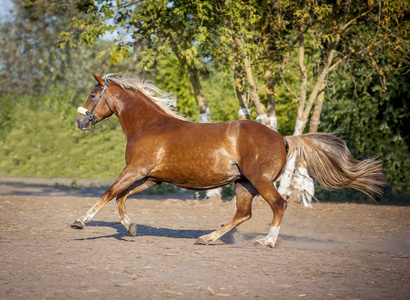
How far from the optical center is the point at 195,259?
569 centimetres

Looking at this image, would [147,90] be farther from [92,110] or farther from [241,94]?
[241,94]

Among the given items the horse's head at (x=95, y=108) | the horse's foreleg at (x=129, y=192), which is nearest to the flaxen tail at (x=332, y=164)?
the horse's foreleg at (x=129, y=192)

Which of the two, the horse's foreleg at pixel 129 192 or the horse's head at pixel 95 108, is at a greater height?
the horse's head at pixel 95 108

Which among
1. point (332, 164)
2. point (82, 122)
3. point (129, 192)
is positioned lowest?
point (129, 192)

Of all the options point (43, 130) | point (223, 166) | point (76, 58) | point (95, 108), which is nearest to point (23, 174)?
point (43, 130)

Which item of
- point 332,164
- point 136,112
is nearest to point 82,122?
point 136,112

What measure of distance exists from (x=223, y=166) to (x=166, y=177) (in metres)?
0.85

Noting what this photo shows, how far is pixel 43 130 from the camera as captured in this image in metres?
26.4

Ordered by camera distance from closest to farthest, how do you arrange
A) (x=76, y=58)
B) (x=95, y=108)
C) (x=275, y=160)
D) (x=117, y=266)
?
(x=117, y=266)
(x=275, y=160)
(x=95, y=108)
(x=76, y=58)

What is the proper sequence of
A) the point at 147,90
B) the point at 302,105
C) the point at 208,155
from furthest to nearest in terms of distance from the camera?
the point at 302,105, the point at 147,90, the point at 208,155

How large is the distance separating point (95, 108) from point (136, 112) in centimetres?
63

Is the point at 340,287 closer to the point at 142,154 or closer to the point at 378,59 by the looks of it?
the point at 142,154

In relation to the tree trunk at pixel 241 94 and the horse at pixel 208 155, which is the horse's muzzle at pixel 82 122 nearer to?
the horse at pixel 208 155

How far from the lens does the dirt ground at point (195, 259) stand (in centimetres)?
436
